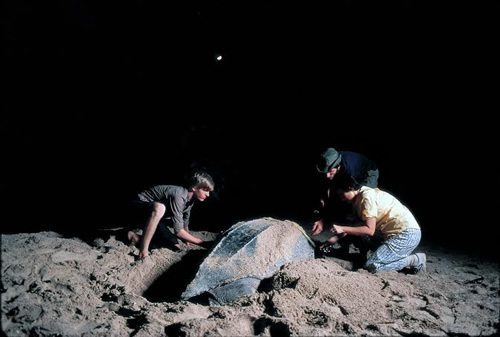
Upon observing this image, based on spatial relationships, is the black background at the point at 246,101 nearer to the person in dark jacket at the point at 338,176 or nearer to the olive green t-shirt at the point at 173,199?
the person in dark jacket at the point at 338,176

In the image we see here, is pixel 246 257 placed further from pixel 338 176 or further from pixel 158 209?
pixel 338 176

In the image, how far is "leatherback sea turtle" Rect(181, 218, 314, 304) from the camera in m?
2.89

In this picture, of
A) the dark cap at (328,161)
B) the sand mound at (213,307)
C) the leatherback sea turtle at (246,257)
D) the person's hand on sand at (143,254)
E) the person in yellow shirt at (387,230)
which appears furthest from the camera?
the dark cap at (328,161)

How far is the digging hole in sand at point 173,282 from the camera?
328 centimetres

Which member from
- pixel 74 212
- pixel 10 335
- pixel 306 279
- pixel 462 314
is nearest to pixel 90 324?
pixel 10 335

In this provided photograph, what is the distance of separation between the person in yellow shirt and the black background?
2.04m

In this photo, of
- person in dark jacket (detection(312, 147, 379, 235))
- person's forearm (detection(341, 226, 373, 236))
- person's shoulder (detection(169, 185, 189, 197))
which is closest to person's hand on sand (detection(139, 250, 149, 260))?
person's shoulder (detection(169, 185, 189, 197))

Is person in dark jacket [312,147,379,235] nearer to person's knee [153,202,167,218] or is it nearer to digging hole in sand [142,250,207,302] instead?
digging hole in sand [142,250,207,302]

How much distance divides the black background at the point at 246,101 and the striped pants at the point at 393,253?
2.06m

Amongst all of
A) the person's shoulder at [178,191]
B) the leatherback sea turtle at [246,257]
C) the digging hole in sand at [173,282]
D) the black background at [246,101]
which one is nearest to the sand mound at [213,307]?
the digging hole in sand at [173,282]

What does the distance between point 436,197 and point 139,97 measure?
6.88 metres

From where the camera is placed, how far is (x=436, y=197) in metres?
6.80

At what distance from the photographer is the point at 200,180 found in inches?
150

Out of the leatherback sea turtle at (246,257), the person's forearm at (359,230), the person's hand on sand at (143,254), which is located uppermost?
the person's forearm at (359,230)
